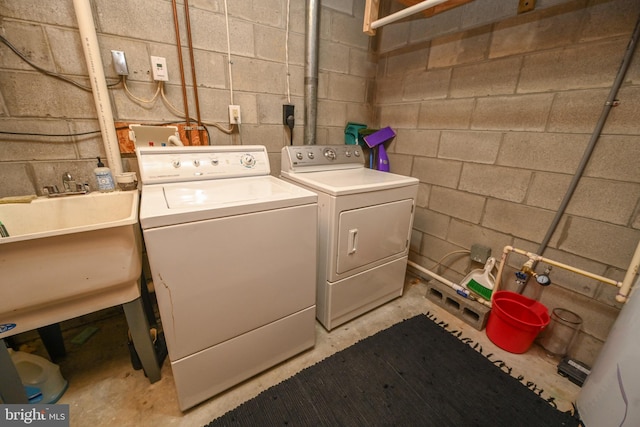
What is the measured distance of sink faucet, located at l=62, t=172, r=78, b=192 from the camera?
4.53 feet

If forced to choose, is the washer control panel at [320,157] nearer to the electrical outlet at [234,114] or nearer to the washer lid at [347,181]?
the washer lid at [347,181]

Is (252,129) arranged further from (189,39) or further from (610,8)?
(610,8)

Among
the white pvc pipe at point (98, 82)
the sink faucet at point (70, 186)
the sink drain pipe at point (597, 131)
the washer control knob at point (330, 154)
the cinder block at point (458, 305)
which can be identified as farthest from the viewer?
the washer control knob at point (330, 154)

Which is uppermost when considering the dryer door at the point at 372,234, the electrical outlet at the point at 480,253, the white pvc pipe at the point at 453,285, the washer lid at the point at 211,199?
the washer lid at the point at 211,199

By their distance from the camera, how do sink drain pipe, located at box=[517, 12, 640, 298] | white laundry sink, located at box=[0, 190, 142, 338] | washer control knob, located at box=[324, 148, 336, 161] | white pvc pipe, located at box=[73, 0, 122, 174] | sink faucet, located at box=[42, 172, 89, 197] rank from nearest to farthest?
white laundry sink, located at box=[0, 190, 142, 338] < sink drain pipe, located at box=[517, 12, 640, 298] < white pvc pipe, located at box=[73, 0, 122, 174] < sink faucet, located at box=[42, 172, 89, 197] < washer control knob, located at box=[324, 148, 336, 161]

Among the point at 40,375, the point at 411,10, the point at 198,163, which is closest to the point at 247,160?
the point at 198,163

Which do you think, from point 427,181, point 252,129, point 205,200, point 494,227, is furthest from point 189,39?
point 494,227

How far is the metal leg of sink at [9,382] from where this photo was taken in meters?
0.93

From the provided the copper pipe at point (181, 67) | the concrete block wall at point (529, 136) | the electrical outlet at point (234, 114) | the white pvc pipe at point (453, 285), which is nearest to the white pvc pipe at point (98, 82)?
the copper pipe at point (181, 67)

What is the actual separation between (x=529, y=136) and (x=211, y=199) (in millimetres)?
1749

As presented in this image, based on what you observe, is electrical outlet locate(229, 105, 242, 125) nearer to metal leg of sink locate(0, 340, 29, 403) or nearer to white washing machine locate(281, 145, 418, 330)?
white washing machine locate(281, 145, 418, 330)

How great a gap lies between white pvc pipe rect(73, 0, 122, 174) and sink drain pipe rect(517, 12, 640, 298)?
2467mm

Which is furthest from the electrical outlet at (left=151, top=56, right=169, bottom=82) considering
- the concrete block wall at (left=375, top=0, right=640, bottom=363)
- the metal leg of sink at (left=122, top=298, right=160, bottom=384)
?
the concrete block wall at (left=375, top=0, right=640, bottom=363)

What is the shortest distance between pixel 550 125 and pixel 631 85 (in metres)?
0.30
